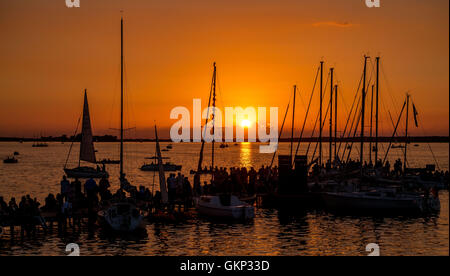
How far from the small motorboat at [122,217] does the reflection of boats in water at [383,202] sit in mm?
18712

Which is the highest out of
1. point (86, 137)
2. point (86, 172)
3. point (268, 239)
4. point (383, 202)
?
point (86, 137)

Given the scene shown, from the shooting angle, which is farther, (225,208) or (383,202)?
(383,202)

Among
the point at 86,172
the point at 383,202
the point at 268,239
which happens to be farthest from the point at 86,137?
the point at 383,202

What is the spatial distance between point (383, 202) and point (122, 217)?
70.5 ft

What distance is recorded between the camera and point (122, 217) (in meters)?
30.3

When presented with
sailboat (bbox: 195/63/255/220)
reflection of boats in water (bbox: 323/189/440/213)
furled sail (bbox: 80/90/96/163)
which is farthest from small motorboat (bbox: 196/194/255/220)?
furled sail (bbox: 80/90/96/163)

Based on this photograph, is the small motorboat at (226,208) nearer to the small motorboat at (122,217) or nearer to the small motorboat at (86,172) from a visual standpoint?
the small motorboat at (122,217)

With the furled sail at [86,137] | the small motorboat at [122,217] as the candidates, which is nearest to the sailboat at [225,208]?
Answer: the small motorboat at [122,217]

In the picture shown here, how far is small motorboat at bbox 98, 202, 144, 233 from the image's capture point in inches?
1192

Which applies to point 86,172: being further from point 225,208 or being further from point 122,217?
point 122,217

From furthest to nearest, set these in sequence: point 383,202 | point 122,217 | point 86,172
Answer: point 86,172, point 383,202, point 122,217

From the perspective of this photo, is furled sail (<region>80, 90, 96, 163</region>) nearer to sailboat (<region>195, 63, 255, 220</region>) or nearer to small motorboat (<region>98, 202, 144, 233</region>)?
sailboat (<region>195, 63, 255, 220</region>)
